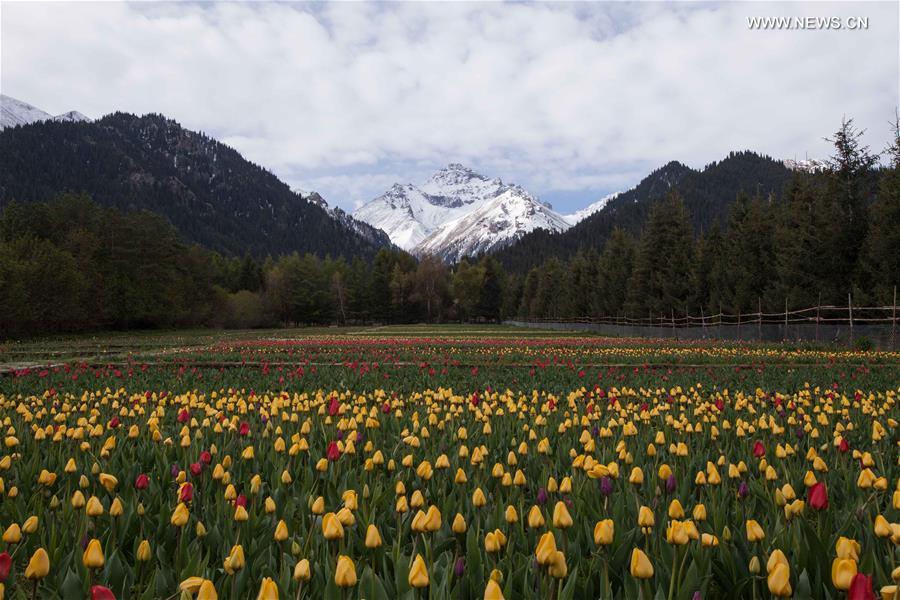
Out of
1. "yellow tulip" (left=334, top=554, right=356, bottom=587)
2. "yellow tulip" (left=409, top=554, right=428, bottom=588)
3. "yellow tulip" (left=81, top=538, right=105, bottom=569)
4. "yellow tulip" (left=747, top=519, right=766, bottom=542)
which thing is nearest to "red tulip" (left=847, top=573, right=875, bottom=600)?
"yellow tulip" (left=747, top=519, right=766, bottom=542)

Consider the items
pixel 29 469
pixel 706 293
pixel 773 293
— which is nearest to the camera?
pixel 29 469

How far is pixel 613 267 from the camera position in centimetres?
5566

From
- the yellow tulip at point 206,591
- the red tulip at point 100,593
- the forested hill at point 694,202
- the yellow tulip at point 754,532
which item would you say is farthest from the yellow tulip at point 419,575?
the forested hill at point 694,202

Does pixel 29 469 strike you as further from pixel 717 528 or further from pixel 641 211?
pixel 641 211

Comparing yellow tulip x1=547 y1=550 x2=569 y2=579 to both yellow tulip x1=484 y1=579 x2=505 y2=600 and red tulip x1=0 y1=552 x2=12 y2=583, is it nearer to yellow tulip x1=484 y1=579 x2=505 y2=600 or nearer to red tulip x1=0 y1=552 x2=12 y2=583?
yellow tulip x1=484 y1=579 x2=505 y2=600

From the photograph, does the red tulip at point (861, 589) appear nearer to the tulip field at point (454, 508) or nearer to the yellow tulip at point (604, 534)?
the tulip field at point (454, 508)

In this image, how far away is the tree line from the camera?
28.3m

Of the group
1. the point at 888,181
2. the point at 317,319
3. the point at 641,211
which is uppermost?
the point at 641,211

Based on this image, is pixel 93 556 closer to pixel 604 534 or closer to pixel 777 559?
pixel 604 534

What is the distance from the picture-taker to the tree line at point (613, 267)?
28.3 metres

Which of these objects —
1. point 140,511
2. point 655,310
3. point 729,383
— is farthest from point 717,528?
point 655,310

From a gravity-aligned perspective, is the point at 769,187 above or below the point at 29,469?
above

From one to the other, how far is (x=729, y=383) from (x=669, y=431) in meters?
5.51

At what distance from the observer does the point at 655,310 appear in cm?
4403
